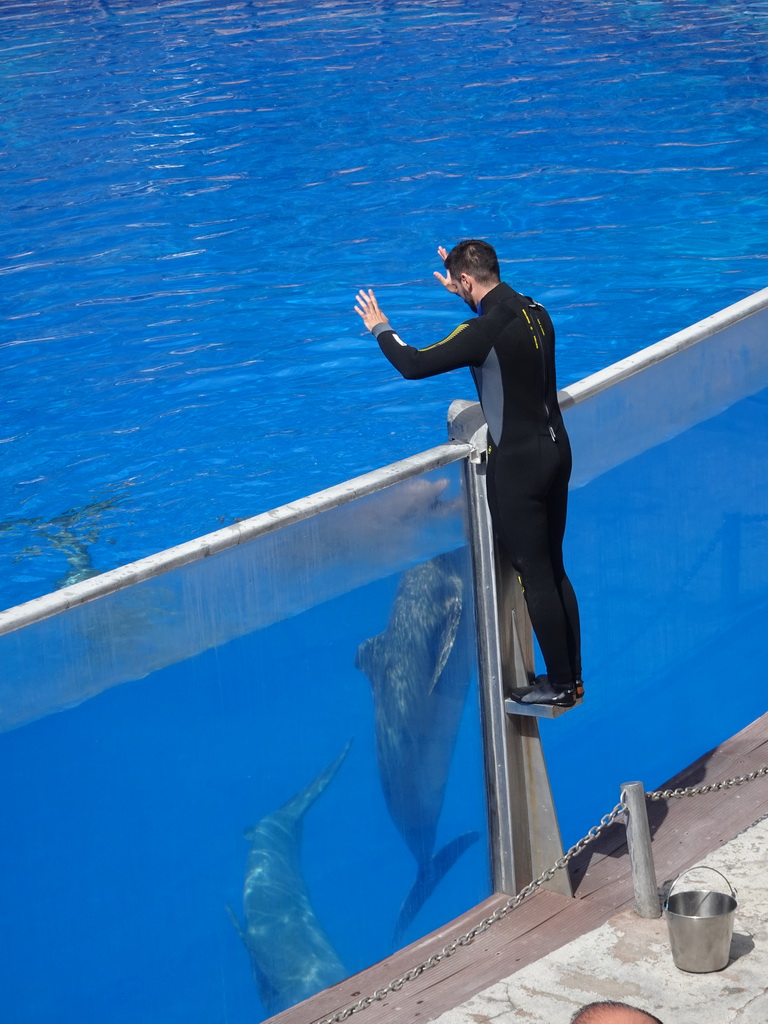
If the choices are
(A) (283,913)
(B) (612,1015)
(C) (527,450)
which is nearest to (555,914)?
(B) (612,1015)

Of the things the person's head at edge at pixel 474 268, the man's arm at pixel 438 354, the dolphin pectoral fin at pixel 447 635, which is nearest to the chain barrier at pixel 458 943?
the dolphin pectoral fin at pixel 447 635

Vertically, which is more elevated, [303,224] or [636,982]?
A: [303,224]

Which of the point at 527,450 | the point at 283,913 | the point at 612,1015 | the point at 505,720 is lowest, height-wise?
the point at 612,1015

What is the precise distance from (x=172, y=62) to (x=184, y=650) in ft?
52.3

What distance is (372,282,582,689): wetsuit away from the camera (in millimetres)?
3154

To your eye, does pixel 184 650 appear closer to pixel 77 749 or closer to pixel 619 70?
pixel 77 749

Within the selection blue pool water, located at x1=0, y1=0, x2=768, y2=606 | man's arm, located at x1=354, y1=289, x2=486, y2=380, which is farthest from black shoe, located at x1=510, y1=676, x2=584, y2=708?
blue pool water, located at x1=0, y1=0, x2=768, y2=606

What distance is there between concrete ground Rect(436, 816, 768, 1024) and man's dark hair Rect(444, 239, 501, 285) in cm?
181

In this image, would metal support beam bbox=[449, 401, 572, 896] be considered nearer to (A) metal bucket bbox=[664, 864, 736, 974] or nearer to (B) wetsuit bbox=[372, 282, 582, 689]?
(B) wetsuit bbox=[372, 282, 582, 689]

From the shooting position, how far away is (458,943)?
9.59 feet

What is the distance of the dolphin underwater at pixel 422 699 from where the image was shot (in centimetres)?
304

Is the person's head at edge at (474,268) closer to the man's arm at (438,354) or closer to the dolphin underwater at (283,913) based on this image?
the man's arm at (438,354)

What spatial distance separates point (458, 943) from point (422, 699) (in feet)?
1.97

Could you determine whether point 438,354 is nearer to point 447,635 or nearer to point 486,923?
point 447,635
